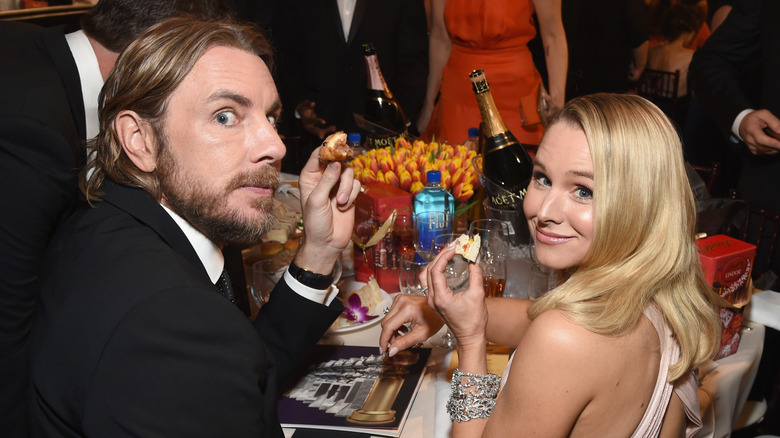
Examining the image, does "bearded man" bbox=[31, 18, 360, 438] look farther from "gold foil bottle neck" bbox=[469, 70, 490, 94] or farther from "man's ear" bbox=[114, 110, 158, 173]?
"gold foil bottle neck" bbox=[469, 70, 490, 94]

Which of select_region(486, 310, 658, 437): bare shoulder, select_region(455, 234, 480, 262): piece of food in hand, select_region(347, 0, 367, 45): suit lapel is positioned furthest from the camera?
select_region(347, 0, 367, 45): suit lapel

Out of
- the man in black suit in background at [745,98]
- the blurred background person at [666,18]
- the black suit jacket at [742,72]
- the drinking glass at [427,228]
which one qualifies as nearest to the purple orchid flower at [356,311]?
the drinking glass at [427,228]

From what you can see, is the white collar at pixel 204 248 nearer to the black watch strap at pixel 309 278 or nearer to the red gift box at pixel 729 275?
the black watch strap at pixel 309 278

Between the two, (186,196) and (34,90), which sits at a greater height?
(34,90)

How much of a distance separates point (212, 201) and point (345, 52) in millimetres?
2861

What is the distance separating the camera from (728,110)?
107 inches

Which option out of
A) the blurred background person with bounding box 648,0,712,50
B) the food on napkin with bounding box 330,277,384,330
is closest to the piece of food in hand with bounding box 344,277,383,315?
the food on napkin with bounding box 330,277,384,330

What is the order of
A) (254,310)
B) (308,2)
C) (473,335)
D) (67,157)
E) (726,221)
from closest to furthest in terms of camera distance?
(473,335)
(67,157)
(254,310)
(726,221)
(308,2)

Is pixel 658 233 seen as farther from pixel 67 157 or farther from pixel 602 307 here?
pixel 67 157

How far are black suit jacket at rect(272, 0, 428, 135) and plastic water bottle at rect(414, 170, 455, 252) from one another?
2142 millimetres

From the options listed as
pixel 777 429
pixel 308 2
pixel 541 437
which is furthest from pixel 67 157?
pixel 308 2

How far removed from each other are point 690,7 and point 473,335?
17.0ft

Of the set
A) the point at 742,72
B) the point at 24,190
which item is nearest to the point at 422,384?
the point at 24,190

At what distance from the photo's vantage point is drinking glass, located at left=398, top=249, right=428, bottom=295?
1.76 metres
